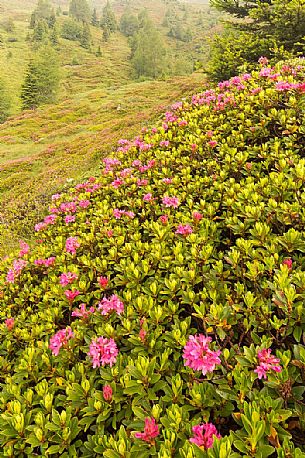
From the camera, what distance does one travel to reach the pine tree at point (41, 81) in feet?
195

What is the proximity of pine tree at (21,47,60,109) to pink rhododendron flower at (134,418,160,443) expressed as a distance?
217 feet

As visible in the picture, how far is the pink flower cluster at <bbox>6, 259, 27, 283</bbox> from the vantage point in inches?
199

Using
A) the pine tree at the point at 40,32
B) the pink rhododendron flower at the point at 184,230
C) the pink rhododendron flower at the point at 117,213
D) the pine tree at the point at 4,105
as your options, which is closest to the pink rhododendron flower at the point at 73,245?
the pink rhododendron flower at the point at 117,213

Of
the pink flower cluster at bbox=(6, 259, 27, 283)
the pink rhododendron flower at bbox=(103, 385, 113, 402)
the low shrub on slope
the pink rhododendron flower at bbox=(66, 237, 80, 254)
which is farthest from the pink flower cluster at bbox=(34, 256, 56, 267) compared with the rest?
Answer: the pink rhododendron flower at bbox=(103, 385, 113, 402)

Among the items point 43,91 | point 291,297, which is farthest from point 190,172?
point 43,91

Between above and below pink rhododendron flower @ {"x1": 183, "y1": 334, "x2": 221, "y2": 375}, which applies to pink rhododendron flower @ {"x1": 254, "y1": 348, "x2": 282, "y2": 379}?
above

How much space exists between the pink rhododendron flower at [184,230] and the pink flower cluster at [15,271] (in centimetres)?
285

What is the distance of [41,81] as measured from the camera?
66125mm

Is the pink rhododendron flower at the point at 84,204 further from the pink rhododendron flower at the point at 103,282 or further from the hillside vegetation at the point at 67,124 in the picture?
the hillside vegetation at the point at 67,124

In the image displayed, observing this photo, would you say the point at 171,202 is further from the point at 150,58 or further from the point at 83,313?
the point at 150,58

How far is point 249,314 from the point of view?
105 inches

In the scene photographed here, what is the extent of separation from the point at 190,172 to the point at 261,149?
1.22m

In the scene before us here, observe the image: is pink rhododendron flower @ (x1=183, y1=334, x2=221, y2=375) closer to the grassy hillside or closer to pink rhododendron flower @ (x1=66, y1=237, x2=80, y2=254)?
pink rhododendron flower @ (x1=66, y1=237, x2=80, y2=254)

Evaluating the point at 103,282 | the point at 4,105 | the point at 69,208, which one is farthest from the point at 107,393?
the point at 4,105
